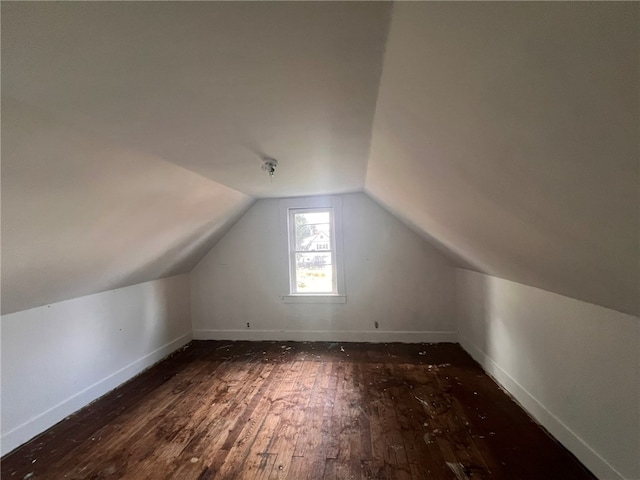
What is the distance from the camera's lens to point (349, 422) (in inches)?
94.0

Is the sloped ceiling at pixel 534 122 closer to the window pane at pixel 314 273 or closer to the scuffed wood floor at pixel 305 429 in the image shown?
the scuffed wood floor at pixel 305 429

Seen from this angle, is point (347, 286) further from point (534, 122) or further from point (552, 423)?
point (534, 122)

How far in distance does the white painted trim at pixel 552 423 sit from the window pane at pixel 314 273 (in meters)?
2.08

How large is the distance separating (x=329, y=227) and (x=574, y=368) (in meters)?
3.00

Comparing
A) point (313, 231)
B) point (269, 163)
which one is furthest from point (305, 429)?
point (313, 231)

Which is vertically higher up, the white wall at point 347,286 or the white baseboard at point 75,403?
the white wall at point 347,286

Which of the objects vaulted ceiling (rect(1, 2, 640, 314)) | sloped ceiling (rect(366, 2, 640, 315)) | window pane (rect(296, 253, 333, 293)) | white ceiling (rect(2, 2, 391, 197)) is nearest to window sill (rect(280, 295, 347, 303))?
window pane (rect(296, 253, 333, 293))

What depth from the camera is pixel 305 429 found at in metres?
2.32

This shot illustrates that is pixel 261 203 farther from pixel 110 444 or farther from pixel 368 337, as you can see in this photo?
pixel 110 444

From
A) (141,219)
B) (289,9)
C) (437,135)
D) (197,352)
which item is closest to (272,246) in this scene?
(197,352)

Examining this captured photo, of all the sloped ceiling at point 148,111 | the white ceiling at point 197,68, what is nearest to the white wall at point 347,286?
the sloped ceiling at point 148,111

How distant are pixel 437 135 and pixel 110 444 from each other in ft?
→ 9.83

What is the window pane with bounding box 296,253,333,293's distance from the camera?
4363 mm

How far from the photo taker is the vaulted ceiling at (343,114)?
69cm
